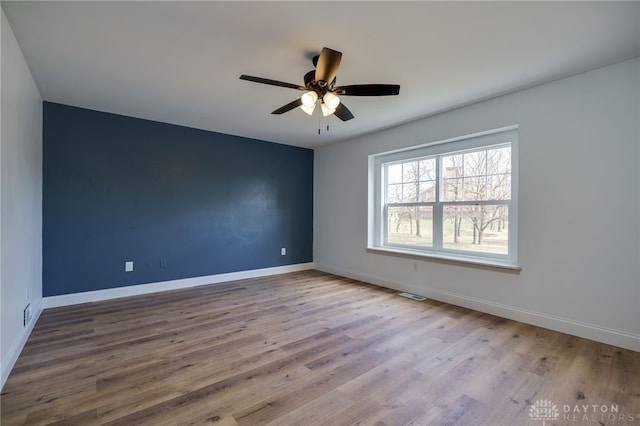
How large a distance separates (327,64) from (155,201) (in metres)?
3.38

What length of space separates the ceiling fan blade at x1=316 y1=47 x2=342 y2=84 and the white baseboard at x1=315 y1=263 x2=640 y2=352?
9.76 ft

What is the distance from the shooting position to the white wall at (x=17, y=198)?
194 centimetres

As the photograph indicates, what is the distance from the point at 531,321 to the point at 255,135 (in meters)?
4.52

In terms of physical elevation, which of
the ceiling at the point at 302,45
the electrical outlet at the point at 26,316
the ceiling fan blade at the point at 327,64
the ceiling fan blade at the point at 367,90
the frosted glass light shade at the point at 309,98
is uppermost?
the ceiling at the point at 302,45

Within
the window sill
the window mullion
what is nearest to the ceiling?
the window mullion

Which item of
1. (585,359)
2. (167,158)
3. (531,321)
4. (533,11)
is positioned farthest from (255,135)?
(585,359)

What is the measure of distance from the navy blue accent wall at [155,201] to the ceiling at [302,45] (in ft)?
2.28

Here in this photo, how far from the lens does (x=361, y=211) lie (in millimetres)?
4875

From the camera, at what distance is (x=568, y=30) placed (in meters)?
2.01

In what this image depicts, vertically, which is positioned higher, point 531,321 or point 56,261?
point 56,261

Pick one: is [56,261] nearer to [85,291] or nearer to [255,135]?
[85,291]

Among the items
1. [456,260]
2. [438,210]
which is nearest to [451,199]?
[438,210]

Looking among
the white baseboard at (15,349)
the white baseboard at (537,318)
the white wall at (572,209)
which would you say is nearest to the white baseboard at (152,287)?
the white baseboard at (15,349)

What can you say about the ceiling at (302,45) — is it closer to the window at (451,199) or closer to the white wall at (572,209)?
the white wall at (572,209)
